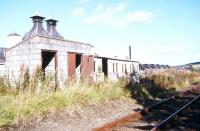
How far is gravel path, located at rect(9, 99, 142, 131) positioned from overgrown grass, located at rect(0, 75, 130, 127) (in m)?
0.29

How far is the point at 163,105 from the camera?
1377 centimetres

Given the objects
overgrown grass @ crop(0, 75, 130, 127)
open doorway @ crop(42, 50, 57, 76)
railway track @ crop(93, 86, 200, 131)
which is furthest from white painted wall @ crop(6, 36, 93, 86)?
railway track @ crop(93, 86, 200, 131)

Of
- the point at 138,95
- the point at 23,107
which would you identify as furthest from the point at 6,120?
the point at 138,95

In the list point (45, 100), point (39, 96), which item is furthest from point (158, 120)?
point (39, 96)

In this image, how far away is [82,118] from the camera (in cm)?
1019

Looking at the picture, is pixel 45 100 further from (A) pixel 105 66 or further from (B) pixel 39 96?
(A) pixel 105 66

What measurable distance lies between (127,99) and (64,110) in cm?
506

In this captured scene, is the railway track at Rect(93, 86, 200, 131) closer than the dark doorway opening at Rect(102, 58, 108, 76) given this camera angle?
Yes

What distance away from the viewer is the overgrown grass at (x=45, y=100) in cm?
851

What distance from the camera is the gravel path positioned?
28.5ft

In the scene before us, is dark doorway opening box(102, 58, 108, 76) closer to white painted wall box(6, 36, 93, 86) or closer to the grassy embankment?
white painted wall box(6, 36, 93, 86)

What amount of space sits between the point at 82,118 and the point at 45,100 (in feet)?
4.73

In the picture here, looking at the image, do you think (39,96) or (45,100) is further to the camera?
(39,96)

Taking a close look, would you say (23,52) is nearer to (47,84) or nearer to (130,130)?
(47,84)
